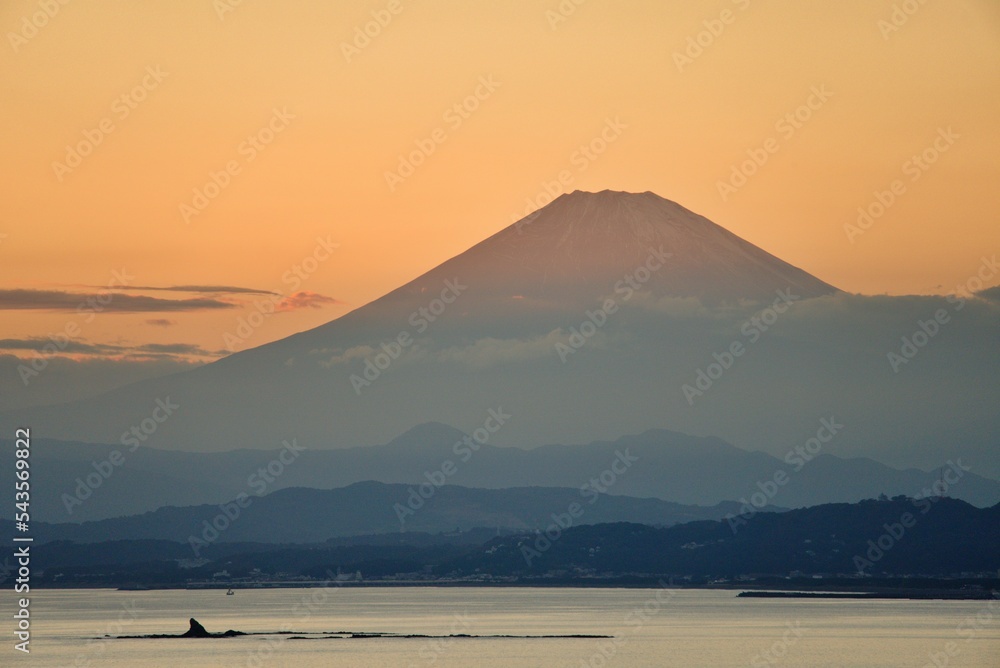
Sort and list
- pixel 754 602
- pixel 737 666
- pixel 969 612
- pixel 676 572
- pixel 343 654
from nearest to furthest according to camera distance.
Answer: pixel 737 666 → pixel 343 654 → pixel 969 612 → pixel 754 602 → pixel 676 572

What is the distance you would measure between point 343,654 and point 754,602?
7044 centimetres

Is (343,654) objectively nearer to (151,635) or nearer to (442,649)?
(442,649)

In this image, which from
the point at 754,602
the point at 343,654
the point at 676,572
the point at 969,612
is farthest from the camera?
the point at 676,572

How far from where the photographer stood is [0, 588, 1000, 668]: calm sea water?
80.4 metres

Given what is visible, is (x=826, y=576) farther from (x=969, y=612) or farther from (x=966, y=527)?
(x=969, y=612)

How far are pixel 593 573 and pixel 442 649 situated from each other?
366ft

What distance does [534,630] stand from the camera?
102m

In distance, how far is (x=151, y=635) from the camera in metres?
99.6

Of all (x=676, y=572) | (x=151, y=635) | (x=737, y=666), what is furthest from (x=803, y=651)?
(x=676, y=572)

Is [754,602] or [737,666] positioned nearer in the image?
[737,666]

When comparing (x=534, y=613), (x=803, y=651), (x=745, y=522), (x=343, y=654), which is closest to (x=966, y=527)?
(x=745, y=522)

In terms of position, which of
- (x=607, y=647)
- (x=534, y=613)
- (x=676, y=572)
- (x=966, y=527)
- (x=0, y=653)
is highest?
(x=676, y=572)

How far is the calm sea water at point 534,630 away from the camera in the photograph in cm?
8044

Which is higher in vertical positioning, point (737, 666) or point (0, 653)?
point (0, 653)
